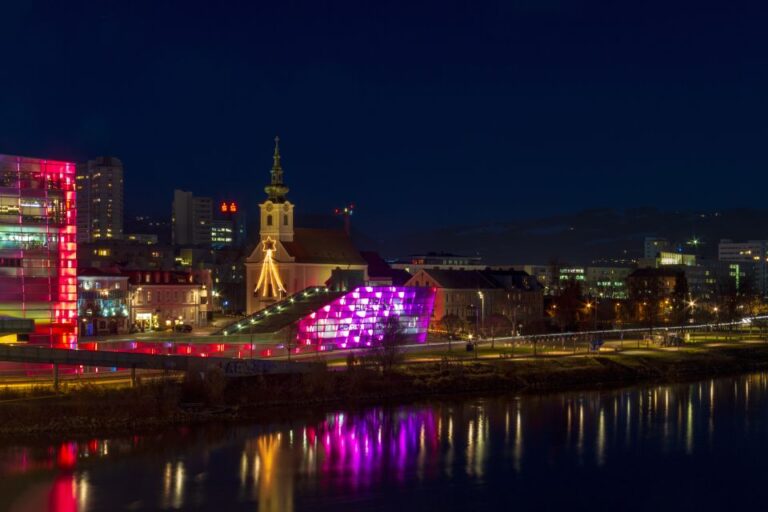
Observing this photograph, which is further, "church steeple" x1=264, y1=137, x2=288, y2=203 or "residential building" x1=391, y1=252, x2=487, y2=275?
"residential building" x1=391, y1=252, x2=487, y2=275

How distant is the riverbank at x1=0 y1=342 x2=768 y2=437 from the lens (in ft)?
124

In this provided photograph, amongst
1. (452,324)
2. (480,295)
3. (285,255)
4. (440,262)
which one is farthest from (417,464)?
(440,262)

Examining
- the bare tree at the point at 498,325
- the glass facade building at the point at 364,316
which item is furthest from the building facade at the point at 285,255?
the glass facade building at the point at 364,316

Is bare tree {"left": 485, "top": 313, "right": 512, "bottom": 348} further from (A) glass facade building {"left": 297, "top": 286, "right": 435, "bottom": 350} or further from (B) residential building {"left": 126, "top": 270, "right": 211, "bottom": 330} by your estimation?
(B) residential building {"left": 126, "top": 270, "right": 211, "bottom": 330}

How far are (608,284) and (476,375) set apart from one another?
114437mm

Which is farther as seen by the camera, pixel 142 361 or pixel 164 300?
pixel 164 300

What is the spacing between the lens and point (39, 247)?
51.1 meters

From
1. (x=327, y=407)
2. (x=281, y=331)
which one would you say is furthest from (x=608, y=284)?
(x=327, y=407)

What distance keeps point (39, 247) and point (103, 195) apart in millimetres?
119468

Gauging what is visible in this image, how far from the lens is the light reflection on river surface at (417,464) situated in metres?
29.4

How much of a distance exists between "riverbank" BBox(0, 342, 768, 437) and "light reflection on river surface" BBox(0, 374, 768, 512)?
1.71 m

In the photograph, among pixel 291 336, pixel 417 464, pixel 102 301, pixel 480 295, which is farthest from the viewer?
A: pixel 480 295

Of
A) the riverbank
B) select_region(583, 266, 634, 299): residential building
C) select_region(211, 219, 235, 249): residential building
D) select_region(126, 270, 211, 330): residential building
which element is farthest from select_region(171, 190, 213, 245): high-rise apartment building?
the riverbank

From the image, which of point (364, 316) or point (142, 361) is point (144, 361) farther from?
point (364, 316)
